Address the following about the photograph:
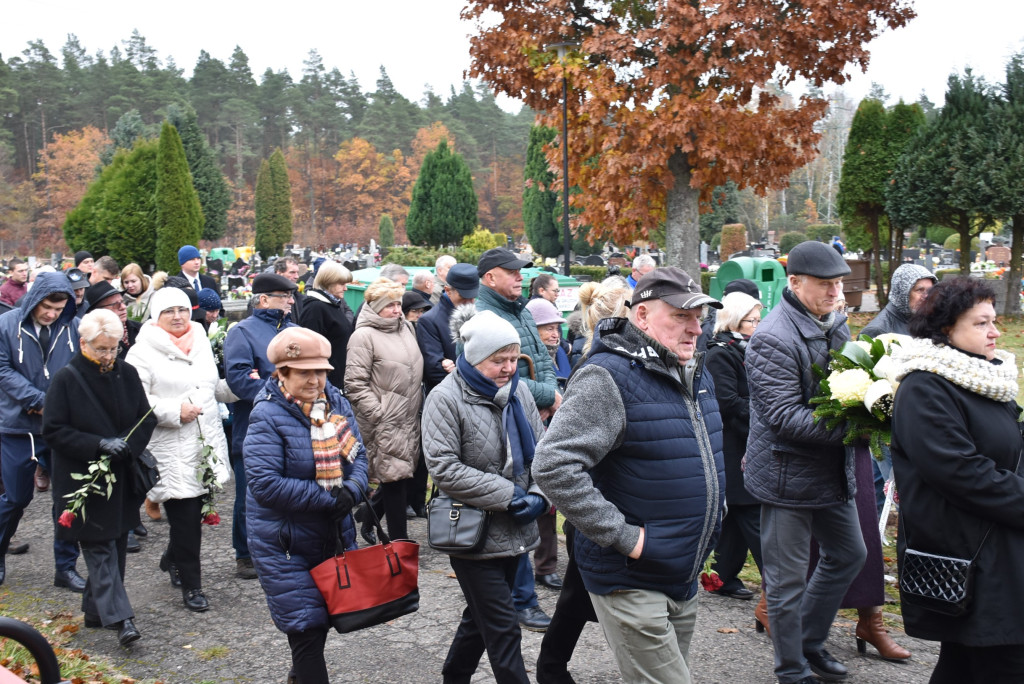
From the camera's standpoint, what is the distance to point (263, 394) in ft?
14.0

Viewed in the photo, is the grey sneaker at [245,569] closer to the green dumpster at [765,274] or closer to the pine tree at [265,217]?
the green dumpster at [765,274]

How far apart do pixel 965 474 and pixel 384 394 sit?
4.19 metres

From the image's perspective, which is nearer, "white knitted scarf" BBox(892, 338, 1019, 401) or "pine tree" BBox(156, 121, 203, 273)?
"white knitted scarf" BBox(892, 338, 1019, 401)

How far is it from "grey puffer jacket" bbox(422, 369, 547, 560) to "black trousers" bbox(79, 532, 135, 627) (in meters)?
2.43

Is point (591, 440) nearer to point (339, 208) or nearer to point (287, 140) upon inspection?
point (339, 208)

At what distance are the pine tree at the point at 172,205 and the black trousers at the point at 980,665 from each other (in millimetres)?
23234

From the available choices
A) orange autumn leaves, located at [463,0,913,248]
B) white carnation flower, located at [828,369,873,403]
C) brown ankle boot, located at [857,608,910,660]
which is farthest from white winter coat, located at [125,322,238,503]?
orange autumn leaves, located at [463,0,913,248]

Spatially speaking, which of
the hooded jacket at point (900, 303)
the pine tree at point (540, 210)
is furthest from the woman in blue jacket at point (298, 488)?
the pine tree at point (540, 210)

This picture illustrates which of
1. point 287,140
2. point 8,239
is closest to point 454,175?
point 8,239

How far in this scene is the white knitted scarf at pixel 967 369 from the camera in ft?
10.8

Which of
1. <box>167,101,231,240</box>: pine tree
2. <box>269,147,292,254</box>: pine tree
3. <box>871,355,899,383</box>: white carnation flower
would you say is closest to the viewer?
<box>871,355,899,383</box>: white carnation flower

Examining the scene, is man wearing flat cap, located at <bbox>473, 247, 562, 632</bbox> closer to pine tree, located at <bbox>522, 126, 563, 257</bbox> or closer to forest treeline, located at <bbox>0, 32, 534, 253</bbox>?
pine tree, located at <bbox>522, 126, 563, 257</bbox>

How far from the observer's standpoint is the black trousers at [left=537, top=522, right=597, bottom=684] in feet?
13.5

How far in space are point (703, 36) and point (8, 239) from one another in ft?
195
